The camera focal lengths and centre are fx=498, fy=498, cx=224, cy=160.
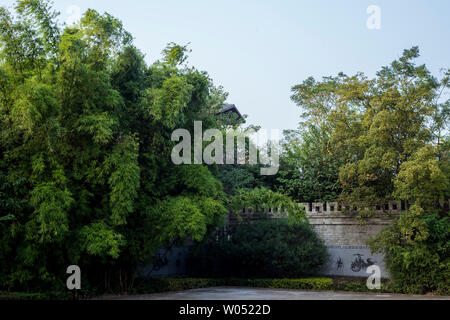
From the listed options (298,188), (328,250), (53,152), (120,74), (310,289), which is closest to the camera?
(53,152)

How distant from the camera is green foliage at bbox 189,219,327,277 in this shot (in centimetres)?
1605

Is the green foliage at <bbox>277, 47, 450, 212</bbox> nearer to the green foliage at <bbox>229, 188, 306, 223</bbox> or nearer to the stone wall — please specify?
the stone wall

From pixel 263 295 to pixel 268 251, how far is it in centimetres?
269

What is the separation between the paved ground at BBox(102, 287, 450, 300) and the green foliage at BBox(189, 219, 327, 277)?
47.6 inches

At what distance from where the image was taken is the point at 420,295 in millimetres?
13359

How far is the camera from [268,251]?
16.1 m

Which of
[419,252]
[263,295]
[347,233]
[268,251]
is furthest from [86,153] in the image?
[347,233]

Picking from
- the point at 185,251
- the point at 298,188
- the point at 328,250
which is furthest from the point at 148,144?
the point at 298,188

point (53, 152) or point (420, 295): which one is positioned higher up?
point (53, 152)

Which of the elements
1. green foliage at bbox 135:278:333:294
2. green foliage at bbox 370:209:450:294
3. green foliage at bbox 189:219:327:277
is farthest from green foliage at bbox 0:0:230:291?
green foliage at bbox 370:209:450:294

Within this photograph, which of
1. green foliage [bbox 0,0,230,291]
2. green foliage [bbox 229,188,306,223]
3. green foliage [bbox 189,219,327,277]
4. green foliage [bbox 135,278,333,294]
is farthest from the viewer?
green foliage [bbox 189,219,327,277]

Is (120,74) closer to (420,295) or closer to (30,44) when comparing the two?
(30,44)

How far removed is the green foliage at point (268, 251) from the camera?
1605cm

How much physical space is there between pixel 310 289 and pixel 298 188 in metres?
5.57
